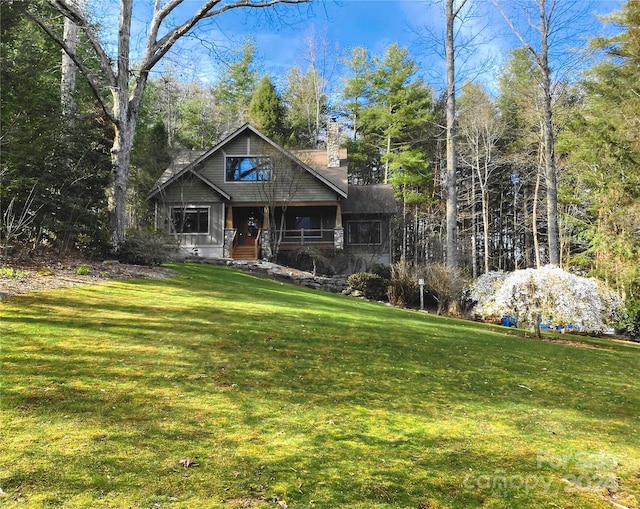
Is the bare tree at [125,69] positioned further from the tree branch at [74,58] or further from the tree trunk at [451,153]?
the tree trunk at [451,153]

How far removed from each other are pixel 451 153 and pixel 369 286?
21.1ft

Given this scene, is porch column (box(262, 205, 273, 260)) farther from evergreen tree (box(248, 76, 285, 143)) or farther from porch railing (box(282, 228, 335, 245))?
evergreen tree (box(248, 76, 285, 143))

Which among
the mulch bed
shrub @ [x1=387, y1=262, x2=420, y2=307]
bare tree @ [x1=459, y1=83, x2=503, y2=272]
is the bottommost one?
shrub @ [x1=387, y1=262, x2=420, y2=307]

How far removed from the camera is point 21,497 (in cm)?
221

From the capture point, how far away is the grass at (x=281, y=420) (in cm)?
251

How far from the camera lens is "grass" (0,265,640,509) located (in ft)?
8.25

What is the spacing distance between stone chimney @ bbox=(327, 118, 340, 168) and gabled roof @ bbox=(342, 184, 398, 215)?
200 cm

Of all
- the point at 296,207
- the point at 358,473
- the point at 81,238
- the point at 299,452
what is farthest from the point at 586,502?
the point at 296,207

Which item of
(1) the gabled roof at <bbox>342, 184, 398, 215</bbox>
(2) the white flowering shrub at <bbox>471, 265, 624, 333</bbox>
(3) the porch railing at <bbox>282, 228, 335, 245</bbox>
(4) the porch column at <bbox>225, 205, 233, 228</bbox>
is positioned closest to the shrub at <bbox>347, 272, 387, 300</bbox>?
(3) the porch railing at <bbox>282, 228, 335, 245</bbox>

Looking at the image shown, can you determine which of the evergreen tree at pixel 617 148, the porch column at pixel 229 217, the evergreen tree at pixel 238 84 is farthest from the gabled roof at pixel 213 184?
the evergreen tree at pixel 238 84

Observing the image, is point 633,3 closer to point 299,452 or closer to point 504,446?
point 504,446

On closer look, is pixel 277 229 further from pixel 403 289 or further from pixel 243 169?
pixel 403 289

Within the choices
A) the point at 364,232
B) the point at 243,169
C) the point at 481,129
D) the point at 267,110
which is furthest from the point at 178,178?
the point at 481,129

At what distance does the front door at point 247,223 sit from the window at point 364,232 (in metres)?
5.36
